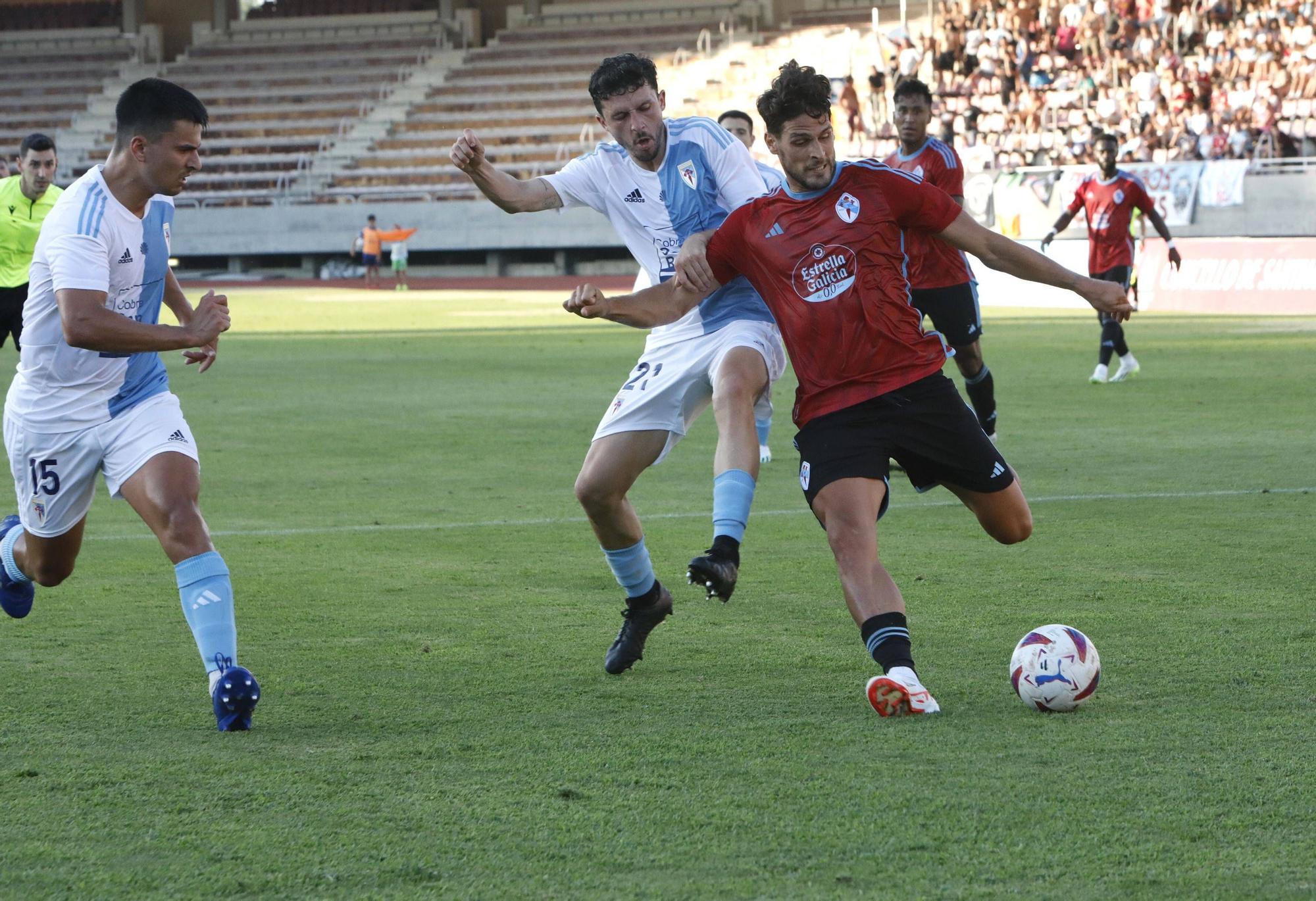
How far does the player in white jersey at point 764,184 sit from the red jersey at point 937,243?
3.46 ft

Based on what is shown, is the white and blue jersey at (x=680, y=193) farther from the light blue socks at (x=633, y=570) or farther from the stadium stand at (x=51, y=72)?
the stadium stand at (x=51, y=72)

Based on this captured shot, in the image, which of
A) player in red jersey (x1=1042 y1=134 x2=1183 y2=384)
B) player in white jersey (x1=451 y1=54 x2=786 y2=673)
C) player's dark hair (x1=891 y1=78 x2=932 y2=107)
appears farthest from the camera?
A: player in red jersey (x1=1042 y1=134 x2=1183 y2=384)

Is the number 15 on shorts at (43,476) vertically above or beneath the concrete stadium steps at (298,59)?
beneath

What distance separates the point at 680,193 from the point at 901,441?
1638 mm

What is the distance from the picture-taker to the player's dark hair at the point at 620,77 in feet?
20.0

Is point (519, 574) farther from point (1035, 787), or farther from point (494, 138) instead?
point (494, 138)

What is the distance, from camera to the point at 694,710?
505cm

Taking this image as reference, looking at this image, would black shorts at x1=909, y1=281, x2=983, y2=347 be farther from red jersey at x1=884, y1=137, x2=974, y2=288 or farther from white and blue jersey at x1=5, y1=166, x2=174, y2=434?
white and blue jersey at x1=5, y1=166, x2=174, y2=434

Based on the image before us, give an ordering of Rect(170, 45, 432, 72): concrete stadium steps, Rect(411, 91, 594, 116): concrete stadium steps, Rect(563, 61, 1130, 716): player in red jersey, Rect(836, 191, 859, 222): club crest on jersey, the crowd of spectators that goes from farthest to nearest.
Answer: Rect(170, 45, 432, 72): concrete stadium steps → Rect(411, 91, 594, 116): concrete stadium steps → the crowd of spectators → Rect(836, 191, 859, 222): club crest on jersey → Rect(563, 61, 1130, 716): player in red jersey

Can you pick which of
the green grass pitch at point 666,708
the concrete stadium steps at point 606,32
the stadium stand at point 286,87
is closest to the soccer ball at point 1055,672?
the green grass pitch at point 666,708

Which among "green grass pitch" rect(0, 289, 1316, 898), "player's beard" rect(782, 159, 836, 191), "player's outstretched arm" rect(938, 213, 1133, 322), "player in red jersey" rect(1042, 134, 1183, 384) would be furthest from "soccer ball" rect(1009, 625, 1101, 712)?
"player in red jersey" rect(1042, 134, 1183, 384)

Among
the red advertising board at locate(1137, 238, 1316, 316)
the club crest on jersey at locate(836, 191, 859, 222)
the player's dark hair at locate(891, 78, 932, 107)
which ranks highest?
the player's dark hair at locate(891, 78, 932, 107)

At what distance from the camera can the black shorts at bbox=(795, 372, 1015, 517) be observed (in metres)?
5.24

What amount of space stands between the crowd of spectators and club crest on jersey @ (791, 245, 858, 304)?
26.0 metres
